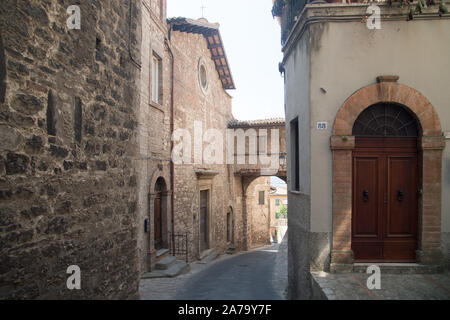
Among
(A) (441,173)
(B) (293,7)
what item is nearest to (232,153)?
(B) (293,7)

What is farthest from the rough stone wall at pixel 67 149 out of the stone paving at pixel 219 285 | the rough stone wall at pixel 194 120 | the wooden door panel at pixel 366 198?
the rough stone wall at pixel 194 120

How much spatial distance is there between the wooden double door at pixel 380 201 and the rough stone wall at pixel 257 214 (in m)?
16.8

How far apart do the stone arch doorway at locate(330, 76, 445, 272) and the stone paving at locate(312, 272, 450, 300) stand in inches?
10.2

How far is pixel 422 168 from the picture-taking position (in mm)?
5258

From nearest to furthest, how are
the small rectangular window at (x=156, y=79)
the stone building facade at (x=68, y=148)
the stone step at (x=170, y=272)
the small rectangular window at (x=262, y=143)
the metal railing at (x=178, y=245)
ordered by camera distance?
the stone building facade at (x=68, y=148) → the stone step at (x=170, y=272) → the small rectangular window at (x=156, y=79) → the metal railing at (x=178, y=245) → the small rectangular window at (x=262, y=143)

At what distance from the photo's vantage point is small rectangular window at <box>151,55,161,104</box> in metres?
10.8

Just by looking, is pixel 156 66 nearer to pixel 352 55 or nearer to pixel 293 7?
pixel 293 7

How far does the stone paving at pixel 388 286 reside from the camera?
430 cm

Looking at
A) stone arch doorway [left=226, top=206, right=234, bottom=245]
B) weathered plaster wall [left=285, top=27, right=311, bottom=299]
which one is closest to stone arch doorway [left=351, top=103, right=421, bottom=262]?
weathered plaster wall [left=285, top=27, right=311, bottom=299]

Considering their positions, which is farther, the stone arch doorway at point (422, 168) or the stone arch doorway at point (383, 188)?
the stone arch doorway at point (383, 188)

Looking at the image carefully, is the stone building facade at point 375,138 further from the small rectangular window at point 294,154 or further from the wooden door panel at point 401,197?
the small rectangular window at point 294,154

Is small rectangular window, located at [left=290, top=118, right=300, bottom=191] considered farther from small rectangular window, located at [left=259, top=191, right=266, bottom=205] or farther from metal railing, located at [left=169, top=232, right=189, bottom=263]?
small rectangular window, located at [left=259, top=191, right=266, bottom=205]

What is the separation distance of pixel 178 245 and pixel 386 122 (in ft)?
27.5

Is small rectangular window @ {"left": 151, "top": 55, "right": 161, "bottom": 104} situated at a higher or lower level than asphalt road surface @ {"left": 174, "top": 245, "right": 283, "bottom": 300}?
higher
